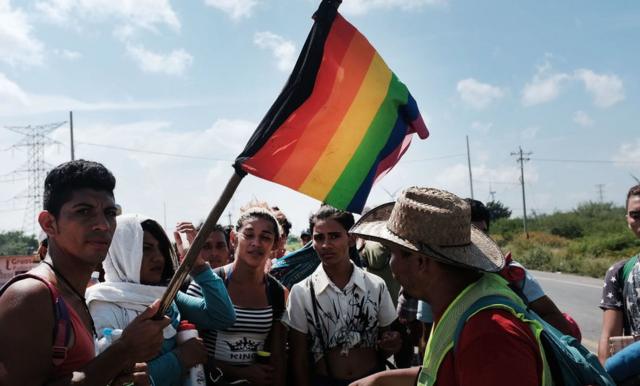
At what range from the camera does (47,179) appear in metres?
2.23

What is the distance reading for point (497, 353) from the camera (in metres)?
1.71

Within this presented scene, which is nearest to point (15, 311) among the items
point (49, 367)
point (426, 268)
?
point (49, 367)

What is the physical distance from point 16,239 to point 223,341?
297 feet

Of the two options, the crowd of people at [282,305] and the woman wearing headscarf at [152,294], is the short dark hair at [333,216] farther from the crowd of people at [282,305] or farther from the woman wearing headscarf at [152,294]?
the woman wearing headscarf at [152,294]

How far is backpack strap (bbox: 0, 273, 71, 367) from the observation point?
1.87 m

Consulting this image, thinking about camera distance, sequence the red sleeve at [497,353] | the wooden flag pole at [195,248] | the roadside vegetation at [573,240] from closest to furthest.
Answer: the red sleeve at [497,353] → the wooden flag pole at [195,248] → the roadside vegetation at [573,240]

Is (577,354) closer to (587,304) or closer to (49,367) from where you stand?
(49,367)

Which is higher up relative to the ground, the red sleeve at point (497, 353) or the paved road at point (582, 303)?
the red sleeve at point (497, 353)

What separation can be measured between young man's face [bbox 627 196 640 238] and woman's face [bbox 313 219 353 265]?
1.91 metres

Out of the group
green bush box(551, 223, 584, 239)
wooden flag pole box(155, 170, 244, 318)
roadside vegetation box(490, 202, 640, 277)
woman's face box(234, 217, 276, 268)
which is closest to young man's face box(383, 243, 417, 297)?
wooden flag pole box(155, 170, 244, 318)

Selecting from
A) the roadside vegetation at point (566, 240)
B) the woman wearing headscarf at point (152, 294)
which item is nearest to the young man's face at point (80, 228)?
the woman wearing headscarf at point (152, 294)

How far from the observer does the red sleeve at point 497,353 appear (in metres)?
1.69

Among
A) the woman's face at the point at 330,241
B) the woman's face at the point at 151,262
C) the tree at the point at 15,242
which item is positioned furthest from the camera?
the tree at the point at 15,242

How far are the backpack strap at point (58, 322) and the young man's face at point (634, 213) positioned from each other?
3517mm
